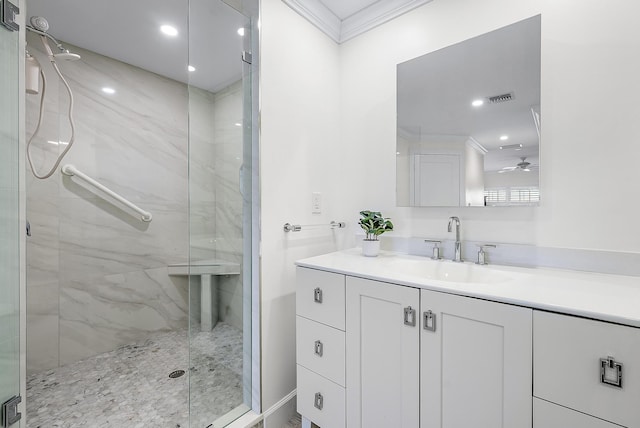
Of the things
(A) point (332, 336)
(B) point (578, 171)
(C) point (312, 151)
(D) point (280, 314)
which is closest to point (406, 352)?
(A) point (332, 336)

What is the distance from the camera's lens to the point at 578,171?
3.62 feet

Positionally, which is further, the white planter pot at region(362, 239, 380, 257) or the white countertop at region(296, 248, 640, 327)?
the white planter pot at region(362, 239, 380, 257)

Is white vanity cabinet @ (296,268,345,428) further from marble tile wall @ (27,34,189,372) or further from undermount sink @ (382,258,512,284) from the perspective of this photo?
marble tile wall @ (27,34,189,372)

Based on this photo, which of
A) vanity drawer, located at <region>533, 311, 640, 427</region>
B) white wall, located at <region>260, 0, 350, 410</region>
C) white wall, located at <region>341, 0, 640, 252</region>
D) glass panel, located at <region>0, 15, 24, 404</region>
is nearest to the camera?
vanity drawer, located at <region>533, 311, 640, 427</region>

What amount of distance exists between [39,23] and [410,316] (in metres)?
2.42

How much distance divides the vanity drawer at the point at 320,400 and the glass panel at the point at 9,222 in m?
1.06

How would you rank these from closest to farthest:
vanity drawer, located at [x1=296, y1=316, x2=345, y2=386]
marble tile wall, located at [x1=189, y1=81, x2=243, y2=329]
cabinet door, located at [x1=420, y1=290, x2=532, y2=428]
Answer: cabinet door, located at [x1=420, y1=290, x2=532, y2=428] < vanity drawer, located at [x1=296, y1=316, x2=345, y2=386] < marble tile wall, located at [x1=189, y1=81, x2=243, y2=329]

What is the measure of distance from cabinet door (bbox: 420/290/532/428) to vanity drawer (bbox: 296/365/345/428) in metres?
0.37

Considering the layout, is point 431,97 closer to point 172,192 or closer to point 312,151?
point 312,151

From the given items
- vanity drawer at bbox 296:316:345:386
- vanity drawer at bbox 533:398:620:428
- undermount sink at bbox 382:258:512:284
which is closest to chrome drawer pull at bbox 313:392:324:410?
vanity drawer at bbox 296:316:345:386

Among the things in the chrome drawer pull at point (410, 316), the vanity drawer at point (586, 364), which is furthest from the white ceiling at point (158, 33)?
the vanity drawer at point (586, 364)

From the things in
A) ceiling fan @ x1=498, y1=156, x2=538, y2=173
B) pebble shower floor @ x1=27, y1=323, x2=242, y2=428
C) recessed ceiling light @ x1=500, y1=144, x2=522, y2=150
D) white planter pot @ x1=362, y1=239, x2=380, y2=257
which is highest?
recessed ceiling light @ x1=500, y1=144, x2=522, y2=150

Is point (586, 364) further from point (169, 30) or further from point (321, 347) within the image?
point (169, 30)

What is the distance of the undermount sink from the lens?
1.16 m
